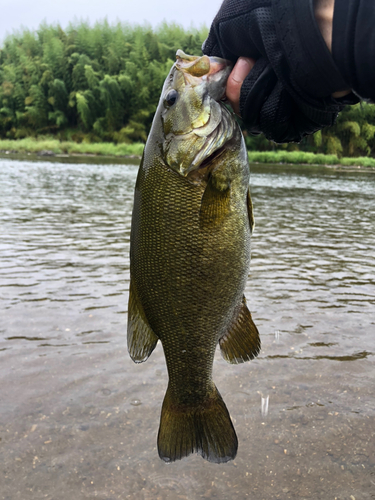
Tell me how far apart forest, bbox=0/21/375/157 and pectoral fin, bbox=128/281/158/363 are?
47.0 m

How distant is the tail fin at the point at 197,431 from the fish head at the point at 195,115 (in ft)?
3.76

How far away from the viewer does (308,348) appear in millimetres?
4523

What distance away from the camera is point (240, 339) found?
2.20 m

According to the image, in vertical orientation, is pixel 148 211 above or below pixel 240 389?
above

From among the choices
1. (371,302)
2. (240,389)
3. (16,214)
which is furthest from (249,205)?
(16,214)

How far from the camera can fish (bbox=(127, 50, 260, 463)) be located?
190 cm

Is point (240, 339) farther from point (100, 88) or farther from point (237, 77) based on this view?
point (100, 88)

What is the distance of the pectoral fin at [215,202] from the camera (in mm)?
1879

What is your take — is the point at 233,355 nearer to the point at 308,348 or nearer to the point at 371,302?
the point at 308,348

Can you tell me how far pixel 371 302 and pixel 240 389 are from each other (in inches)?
113

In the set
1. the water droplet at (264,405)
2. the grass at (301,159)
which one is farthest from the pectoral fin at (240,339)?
the grass at (301,159)

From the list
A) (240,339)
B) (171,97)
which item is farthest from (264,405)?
(171,97)

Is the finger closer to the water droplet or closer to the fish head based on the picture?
the fish head

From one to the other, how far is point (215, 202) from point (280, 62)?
583mm
